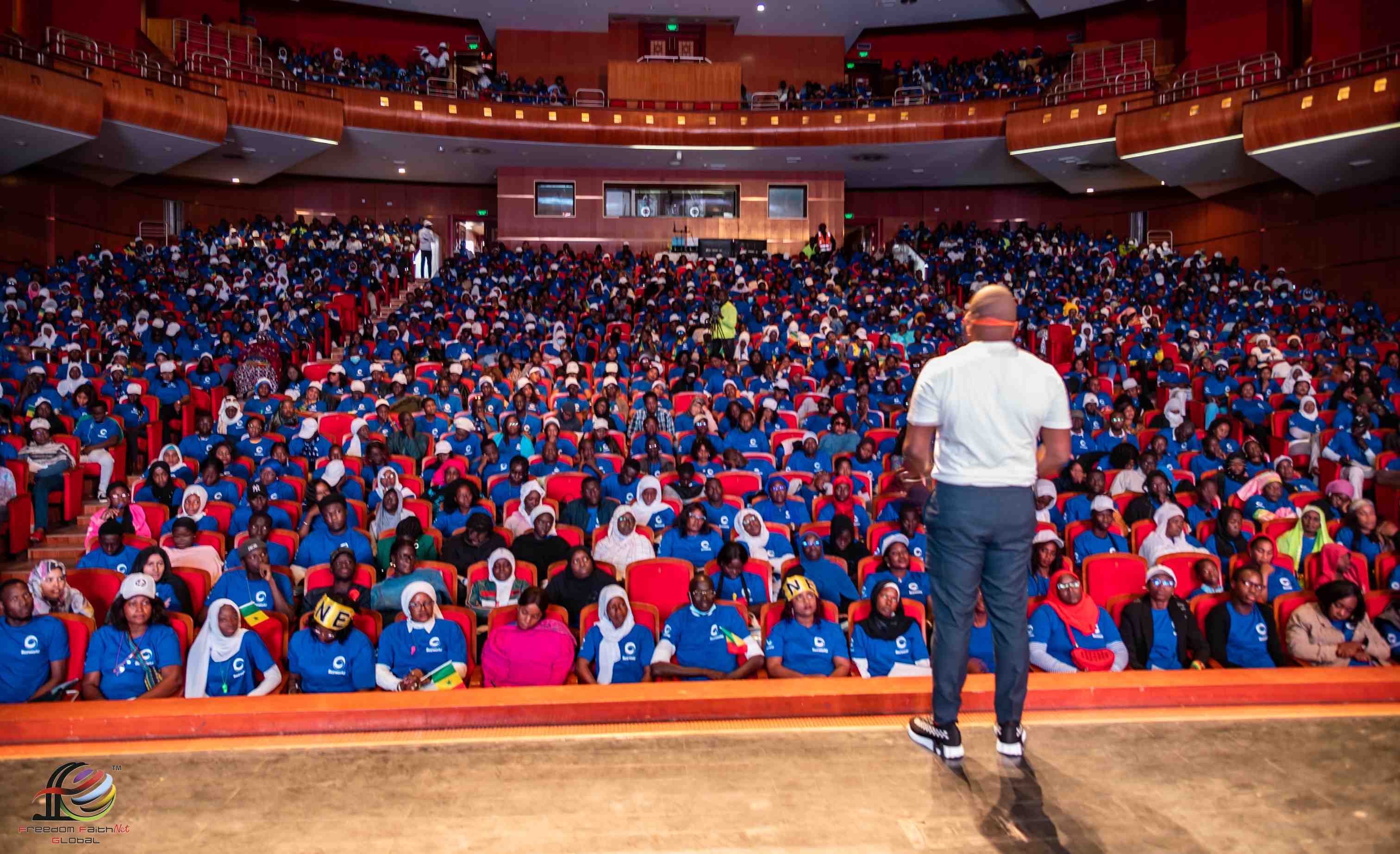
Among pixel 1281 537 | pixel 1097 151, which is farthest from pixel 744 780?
pixel 1097 151

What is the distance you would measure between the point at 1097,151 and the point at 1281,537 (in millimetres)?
12129

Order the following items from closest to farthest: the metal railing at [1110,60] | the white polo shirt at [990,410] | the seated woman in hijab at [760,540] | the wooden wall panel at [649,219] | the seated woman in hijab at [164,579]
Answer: the white polo shirt at [990,410] < the seated woman in hijab at [164,579] < the seated woman in hijab at [760,540] < the metal railing at [1110,60] < the wooden wall panel at [649,219]

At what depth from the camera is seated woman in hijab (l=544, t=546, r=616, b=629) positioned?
4336mm

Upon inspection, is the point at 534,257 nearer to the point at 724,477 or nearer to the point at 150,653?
the point at 724,477

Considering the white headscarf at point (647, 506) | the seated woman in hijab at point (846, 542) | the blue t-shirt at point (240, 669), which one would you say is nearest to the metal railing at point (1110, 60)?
the white headscarf at point (647, 506)

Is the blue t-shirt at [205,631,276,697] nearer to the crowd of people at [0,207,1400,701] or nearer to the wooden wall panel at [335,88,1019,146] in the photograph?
the crowd of people at [0,207,1400,701]

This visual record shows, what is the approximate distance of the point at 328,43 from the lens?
61.6 feet

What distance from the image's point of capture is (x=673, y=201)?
62.6 feet

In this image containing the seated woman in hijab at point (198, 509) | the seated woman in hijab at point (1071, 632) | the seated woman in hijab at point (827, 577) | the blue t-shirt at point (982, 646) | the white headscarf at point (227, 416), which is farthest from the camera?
the white headscarf at point (227, 416)

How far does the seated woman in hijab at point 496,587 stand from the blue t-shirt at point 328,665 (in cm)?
92

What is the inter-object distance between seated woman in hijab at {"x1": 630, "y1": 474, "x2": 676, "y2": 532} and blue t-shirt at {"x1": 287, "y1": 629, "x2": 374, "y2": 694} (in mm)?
2267

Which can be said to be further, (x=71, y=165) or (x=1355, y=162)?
(x=71, y=165)

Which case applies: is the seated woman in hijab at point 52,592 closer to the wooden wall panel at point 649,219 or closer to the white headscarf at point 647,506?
the white headscarf at point 647,506

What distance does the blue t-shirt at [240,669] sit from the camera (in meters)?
3.64
